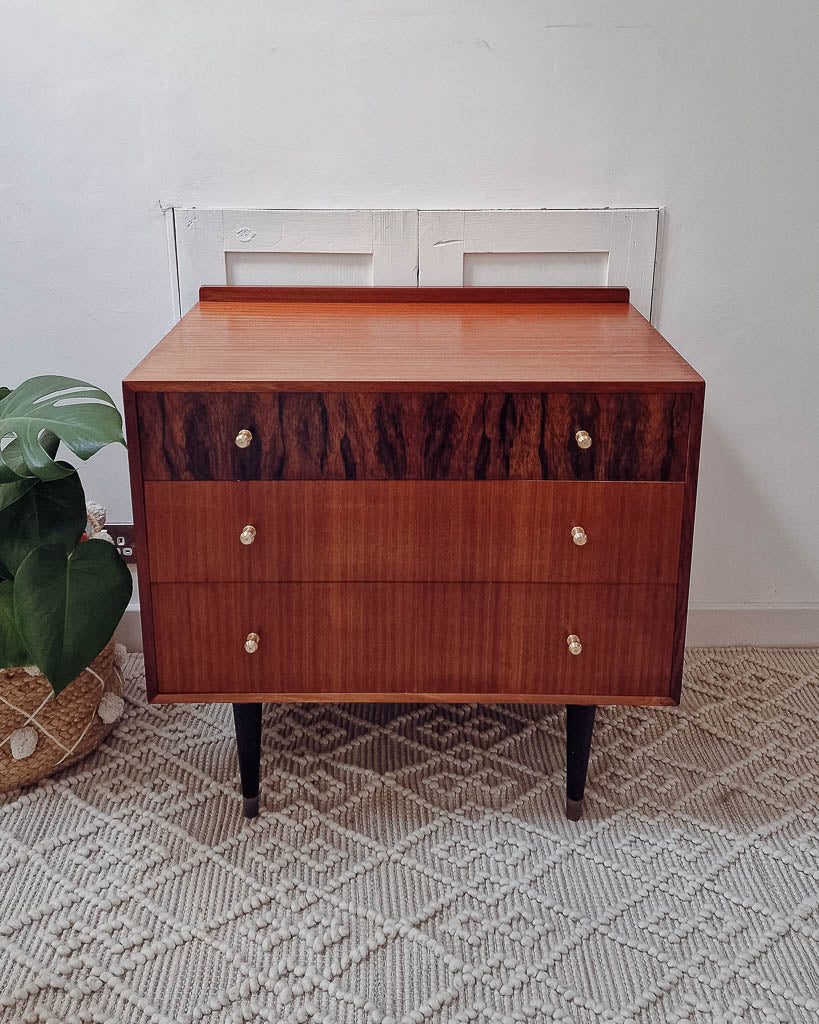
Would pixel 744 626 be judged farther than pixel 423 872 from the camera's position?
Yes

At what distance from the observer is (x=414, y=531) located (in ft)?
3.42

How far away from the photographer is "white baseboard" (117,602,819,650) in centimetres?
166

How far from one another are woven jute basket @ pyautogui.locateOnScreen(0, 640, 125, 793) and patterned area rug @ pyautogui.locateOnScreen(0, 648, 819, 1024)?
4cm

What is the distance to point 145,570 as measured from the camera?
1.05 m

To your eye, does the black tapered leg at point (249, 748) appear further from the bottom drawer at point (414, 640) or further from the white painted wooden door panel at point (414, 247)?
the white painted wooden door panel at point (414, 247)

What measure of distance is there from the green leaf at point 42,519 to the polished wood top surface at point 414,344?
242 mm

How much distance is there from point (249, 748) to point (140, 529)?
36 centimetres

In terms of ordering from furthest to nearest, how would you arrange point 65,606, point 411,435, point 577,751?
1. point 577,751
2. point 65,606
3. point 411,435

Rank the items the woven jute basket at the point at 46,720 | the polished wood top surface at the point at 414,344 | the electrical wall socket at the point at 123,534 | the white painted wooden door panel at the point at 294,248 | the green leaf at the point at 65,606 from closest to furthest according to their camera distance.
Result: the polished wood top surface at the point at 414,344, the green leaf at the point at 65,606, the woven jute basket at the point at 46,720, the white painted wooden door panel at the point at 294,248, the electrical wall socket at the point at 123,534

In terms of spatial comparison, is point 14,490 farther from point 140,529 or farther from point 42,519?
point 140,529

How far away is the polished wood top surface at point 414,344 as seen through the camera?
3.21 ft

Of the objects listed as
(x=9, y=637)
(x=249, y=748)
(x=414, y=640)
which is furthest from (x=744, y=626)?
(x=9, y=637)

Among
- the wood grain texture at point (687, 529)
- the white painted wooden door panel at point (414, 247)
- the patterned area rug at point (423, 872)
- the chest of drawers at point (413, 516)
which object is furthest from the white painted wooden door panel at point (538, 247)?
the patterned area rug at point (423, 872)

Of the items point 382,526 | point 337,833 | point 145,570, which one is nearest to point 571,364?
point 382,526
